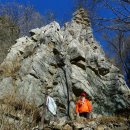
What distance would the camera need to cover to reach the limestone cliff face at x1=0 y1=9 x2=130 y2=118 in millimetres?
18547

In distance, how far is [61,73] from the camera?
20.0 metres

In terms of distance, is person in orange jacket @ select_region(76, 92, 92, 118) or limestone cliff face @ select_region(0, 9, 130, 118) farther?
limestone cliff face @ select_region(0, 9, 130, 118)

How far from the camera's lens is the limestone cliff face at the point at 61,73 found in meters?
18.5

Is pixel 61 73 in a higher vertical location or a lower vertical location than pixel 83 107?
higher

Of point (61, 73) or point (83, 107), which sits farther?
point (61, 73)

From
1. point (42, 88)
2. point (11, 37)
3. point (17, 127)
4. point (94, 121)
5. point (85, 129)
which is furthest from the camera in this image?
point (11, 37)

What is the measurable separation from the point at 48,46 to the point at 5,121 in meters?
11.4

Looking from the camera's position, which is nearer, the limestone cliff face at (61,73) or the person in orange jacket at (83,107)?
the person in orange jacket at (83,107)

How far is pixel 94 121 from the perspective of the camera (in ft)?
51.6

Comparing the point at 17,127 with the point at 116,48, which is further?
the point at 116,48

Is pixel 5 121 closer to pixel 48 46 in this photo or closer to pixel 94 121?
pixel 94 121

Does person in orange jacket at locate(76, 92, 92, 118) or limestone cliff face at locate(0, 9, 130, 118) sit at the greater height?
limestone cliff face at locate(0, 9, 130, 118)

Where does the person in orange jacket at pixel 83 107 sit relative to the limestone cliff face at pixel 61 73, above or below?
below

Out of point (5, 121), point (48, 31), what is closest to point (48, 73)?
point (48, 31)
